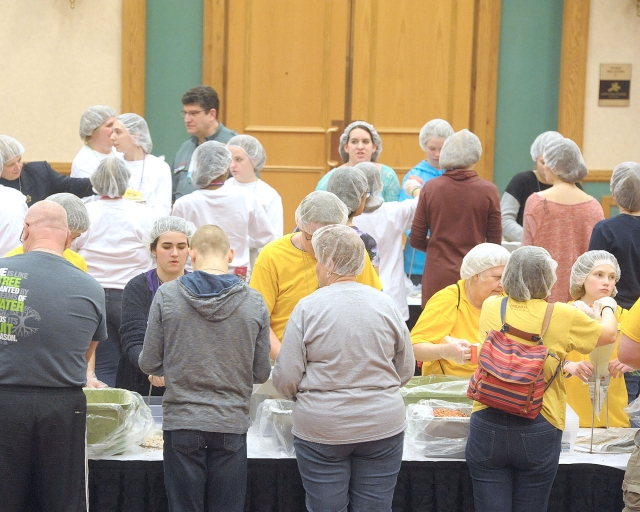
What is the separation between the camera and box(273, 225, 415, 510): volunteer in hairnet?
271cm

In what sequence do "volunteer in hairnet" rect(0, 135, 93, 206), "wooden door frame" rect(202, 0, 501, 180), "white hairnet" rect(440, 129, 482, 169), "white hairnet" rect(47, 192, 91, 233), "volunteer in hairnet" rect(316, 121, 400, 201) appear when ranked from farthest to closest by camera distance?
"wooden door frame" rect(202, 0, 501, 180) < "volunteer in hairnet" rect(316, 121, 400, 201) < "volunteer in hairnet" rect(0, 135, 93, 206) < "white hairnet" rect(440, 129, 482, 169) < "white hairnet" rect(47, 192, 91, 233)

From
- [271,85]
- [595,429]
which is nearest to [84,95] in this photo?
[271,85]

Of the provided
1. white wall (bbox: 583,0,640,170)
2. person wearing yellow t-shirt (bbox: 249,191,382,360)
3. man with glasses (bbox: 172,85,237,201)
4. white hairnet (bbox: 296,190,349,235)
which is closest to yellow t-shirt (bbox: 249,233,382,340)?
person wearing yellow t-shirt (bbox: 249,191,382,360)

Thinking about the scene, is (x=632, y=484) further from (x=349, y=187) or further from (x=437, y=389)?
(x=349, y=187)

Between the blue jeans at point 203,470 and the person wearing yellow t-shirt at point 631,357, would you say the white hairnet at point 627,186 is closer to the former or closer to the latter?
the person wearing yellow t-shirt at point 631,357

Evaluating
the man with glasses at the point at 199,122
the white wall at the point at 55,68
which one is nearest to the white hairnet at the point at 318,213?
the man with glasses at the point at 199,122

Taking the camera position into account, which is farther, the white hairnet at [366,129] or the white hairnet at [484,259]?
the white hairnet at [366,129]

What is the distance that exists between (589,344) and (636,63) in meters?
4.67

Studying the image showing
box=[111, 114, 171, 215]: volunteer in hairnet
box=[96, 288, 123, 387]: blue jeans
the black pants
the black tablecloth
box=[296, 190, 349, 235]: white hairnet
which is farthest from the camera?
box=[111, 114, 171, 215]: volunteer in hairnet

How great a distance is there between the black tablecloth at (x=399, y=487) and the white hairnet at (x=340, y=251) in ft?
2.34

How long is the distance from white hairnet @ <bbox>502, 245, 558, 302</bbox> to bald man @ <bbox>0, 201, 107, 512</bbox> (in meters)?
1.28

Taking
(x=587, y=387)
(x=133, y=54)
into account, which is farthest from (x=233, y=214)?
(x=133, y=54)

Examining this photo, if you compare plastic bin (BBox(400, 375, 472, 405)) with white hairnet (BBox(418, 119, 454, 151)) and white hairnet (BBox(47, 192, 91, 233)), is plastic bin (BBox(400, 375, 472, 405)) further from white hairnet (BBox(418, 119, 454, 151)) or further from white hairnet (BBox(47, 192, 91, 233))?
white hairnet (BBox(418, 119, 454, 151))

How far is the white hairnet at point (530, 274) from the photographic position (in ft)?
9.34
